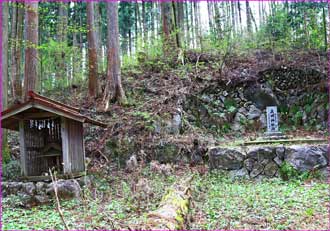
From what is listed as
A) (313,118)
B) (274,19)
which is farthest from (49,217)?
(274,19)

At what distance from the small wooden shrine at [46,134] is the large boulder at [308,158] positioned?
5.33 metres

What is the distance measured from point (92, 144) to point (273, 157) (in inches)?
217

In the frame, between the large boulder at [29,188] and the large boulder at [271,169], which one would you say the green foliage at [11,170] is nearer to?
the large boulder at [29,188]

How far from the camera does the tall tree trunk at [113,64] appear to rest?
11523mm

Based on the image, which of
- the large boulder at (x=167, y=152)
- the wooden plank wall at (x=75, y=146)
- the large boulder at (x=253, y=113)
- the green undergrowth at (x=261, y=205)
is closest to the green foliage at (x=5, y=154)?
the wooden plank wall at (x=75, y=146)

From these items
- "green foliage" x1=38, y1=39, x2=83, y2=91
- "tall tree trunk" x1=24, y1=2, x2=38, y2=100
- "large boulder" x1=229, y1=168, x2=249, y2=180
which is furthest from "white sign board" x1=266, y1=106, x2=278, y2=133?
"green foliage" x1=38, y1=39, x2=83, y2=91

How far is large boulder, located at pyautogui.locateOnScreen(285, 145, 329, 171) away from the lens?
8055 millimetres

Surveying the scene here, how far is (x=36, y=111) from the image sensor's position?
746cm

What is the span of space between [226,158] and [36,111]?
512cm

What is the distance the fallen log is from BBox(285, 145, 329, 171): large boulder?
146 inches

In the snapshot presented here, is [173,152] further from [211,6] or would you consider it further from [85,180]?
[211,6]

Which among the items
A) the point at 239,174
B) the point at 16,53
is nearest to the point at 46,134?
the point at 239,174

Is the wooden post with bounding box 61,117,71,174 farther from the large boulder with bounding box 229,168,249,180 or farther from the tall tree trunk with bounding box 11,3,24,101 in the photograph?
the tall tree trunk with bounding box 11,3,24,101

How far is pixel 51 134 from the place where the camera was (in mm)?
8633
